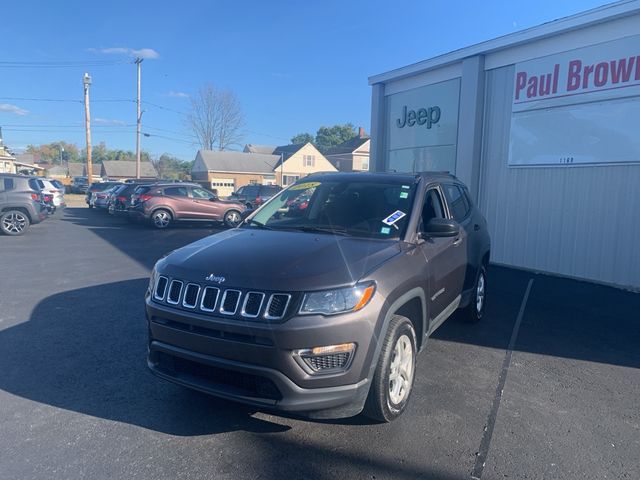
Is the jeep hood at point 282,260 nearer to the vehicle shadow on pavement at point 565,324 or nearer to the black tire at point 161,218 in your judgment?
the vehicle shadow on pavement at point 565,324

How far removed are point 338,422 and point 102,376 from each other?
213cm

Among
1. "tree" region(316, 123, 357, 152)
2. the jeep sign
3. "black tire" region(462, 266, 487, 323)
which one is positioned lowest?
"black tire" region(462, 266, 487, 323)

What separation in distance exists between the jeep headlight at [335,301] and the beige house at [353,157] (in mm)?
59038

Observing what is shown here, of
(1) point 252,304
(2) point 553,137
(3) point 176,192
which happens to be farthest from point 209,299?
(3) point 176,192

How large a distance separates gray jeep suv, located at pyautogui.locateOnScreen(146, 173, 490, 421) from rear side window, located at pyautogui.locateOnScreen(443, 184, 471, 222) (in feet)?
3.86

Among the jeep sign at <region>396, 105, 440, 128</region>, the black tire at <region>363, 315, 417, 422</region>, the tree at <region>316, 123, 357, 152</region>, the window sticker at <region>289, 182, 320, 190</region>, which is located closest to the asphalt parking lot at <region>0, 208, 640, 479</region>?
the black tire at <region>363, 315, 417, 422</region>

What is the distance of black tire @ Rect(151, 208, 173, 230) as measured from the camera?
53.8 ft

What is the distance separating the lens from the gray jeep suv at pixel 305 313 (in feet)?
9.62

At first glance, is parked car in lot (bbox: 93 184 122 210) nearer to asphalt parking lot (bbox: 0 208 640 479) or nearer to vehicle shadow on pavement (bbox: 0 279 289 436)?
asphalt parking lot (bbox: 0 208 640 479)

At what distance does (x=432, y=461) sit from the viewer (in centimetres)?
306

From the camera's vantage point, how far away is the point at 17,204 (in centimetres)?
1393

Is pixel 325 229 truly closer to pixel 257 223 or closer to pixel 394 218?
pixel 394 218

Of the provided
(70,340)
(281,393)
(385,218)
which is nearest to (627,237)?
(385,218)

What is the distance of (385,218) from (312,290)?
1.38 m
